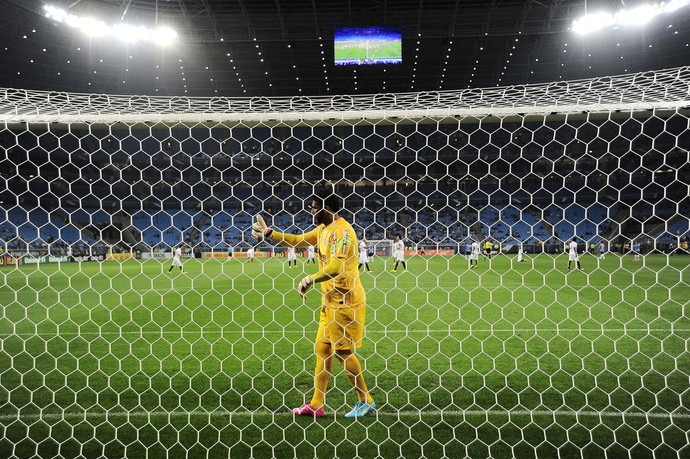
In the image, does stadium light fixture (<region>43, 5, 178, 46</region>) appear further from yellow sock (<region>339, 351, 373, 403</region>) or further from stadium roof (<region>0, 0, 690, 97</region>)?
yellow sock (<region>339, 351, 373, 403</region>)

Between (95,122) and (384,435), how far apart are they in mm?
3261

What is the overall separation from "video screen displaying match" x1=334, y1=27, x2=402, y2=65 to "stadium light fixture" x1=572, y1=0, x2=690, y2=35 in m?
9.21

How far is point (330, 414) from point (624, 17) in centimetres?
2644

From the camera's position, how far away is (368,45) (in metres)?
23.5

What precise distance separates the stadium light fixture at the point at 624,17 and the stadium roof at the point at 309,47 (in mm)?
484

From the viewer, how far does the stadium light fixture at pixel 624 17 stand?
70.8ft

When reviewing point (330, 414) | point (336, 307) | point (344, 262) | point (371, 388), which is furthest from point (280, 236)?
point (371, 388)

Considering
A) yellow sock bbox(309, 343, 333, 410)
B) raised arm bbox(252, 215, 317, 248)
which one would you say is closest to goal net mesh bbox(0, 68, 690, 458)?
yellow sock bbox(309, 343, 333, 410)

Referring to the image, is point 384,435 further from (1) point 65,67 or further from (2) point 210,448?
(1) point 65,67

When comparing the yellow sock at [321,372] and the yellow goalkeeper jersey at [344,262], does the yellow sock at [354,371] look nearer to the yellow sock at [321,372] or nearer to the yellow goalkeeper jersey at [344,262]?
the yellow sock at [321,372]

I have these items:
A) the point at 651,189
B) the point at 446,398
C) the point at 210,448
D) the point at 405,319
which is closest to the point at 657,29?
the point at 651,189

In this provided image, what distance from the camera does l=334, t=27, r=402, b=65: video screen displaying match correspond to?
2327 centimetres

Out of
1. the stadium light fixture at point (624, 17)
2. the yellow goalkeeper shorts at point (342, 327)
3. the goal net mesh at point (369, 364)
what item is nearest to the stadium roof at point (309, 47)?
the stadium light fixture at point (624, 17)

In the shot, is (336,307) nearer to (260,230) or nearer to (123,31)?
(260,230)
